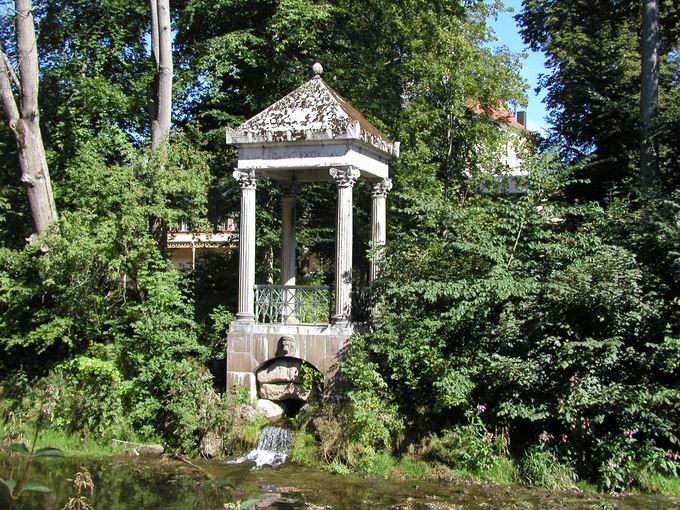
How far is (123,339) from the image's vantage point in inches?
582

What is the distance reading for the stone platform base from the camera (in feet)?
45.1

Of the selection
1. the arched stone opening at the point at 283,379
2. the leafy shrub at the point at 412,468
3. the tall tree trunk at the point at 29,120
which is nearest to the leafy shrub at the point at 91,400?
the arched stone opening at the point at 283,379

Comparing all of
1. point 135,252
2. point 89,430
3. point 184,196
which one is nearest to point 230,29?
point 184,196

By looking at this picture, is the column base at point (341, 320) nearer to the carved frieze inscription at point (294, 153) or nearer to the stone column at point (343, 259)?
the stone column at point (343, 259)

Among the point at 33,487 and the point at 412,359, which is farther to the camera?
the point at 412,359

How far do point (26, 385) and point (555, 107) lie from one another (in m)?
15.9

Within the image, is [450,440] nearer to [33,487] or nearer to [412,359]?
[412,359]

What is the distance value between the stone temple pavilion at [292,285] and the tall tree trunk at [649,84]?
5821 mm

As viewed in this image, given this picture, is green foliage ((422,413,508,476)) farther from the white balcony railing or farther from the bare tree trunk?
the bare tree trunk

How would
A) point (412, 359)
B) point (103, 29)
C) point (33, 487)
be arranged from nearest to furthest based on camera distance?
point (33, 487)
point (412, 359)
point (103, 29)

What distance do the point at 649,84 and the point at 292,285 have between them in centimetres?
896

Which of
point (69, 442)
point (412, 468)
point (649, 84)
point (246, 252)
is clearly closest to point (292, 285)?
point (246, 252)

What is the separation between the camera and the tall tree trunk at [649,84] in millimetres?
15984

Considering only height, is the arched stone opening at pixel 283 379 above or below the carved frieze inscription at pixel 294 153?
below
